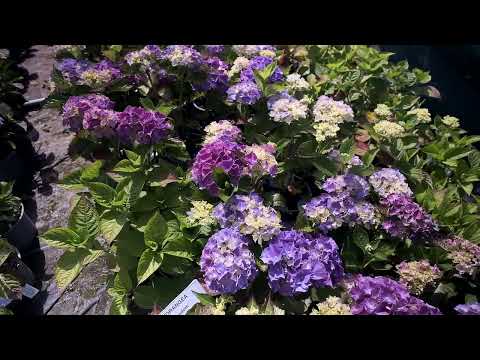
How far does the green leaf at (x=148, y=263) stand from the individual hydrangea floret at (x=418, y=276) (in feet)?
3.31

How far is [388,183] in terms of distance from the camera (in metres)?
1.91

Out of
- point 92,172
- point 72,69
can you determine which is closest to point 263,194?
point 92,172

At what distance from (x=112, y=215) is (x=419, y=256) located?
1.40 metres

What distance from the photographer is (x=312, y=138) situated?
2.18 meters

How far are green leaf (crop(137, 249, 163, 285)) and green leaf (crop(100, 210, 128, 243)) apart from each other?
0.53ft

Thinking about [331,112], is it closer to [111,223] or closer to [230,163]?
[230,163]

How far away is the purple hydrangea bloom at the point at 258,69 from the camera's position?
2.34 meters

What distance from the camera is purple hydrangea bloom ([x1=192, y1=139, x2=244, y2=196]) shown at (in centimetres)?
171

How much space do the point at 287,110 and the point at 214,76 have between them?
21.8 inches

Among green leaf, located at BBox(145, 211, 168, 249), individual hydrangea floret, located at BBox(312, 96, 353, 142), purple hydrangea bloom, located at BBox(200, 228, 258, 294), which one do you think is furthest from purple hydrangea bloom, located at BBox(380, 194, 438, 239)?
green leaf, located at BBox(145, 211, 168, 249)

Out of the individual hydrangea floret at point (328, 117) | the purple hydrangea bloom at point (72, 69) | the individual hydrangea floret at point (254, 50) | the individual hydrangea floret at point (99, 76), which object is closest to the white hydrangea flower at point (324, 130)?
the individual hydrangea floret at point (328, 117)

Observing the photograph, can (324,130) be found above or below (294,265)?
above

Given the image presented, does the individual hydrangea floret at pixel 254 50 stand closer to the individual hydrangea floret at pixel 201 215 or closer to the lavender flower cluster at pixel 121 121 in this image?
the lavender flower cluster at pixel 121 121
